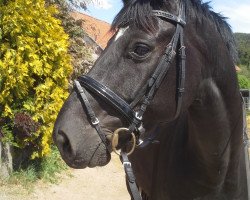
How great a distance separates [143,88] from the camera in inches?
82.0

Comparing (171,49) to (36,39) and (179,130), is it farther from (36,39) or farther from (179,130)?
(36,39)

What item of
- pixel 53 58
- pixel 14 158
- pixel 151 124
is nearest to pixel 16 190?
pixel 14 158

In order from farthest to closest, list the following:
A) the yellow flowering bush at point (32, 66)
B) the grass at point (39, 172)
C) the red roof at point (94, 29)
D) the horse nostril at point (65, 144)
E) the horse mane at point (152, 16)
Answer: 1. the grass at point (39, 172)
2. the yellow flowering bush at point (32, 66)
3. the red roof at point (94, 29)
4. the horse mane at point (152, 16)
5. the horse nostril at point (65, 144)

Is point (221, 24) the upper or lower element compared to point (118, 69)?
upper

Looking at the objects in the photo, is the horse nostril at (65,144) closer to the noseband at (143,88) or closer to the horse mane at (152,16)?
the noseband at (143,88)

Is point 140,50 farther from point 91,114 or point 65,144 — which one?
point 65,144

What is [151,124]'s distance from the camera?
223cm

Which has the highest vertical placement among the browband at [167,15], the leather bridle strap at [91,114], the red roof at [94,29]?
the browband at [167,15]

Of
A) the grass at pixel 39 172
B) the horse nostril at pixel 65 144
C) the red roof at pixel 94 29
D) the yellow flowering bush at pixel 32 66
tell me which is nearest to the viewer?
the horse nostril at pixel 65 144

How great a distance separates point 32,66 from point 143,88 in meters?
4.29

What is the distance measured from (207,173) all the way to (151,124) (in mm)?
704

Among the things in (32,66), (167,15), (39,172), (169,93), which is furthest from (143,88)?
(39,172)

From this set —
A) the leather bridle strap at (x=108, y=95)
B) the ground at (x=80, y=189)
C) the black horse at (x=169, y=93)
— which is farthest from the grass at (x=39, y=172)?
the leather bridle strap at (x=108, y=95)

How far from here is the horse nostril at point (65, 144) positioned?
1.98 metres
